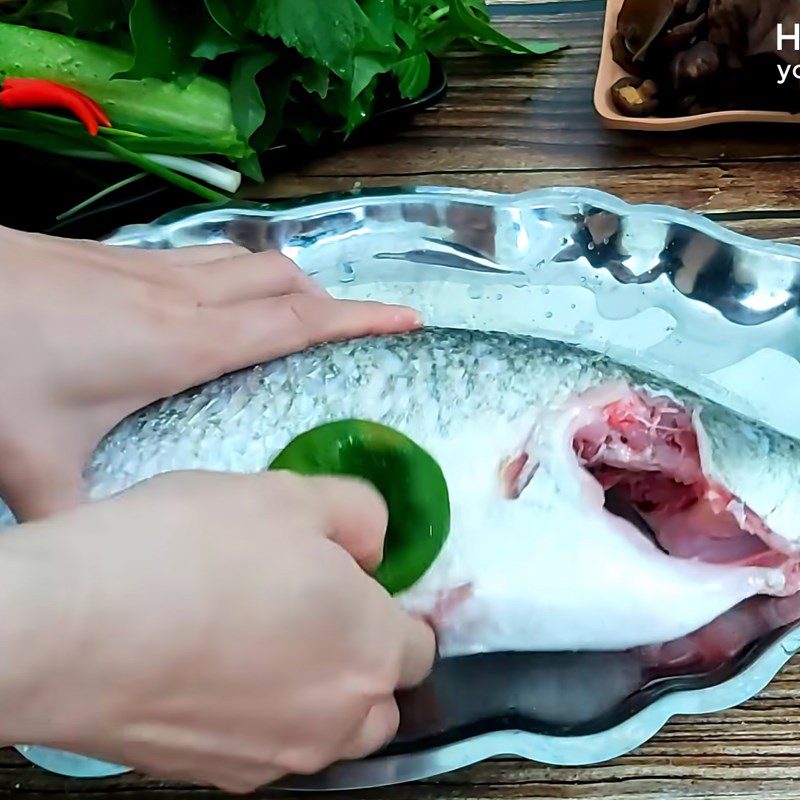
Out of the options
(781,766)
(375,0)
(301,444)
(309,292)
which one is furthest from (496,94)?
(781,766)

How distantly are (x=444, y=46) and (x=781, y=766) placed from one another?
787 mm

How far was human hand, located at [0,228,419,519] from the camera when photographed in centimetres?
54

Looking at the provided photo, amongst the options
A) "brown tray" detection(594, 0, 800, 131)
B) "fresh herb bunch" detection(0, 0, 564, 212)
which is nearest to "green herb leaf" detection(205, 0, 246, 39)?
"fresh herb bunch" detection(0, 0, 564, 212)

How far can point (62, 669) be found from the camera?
0.33 m

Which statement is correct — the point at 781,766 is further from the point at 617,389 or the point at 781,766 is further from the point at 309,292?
the point at 309,292

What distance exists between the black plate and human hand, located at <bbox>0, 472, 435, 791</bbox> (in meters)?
0.56

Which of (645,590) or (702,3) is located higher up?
(702,3)

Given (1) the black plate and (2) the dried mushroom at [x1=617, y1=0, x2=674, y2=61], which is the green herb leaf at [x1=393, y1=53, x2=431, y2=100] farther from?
(2) the dried mushroom at [x1=617, y1=0, x2=674, y2=61]

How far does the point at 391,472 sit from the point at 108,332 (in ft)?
0.61

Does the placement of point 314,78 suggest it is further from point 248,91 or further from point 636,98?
point 636,98

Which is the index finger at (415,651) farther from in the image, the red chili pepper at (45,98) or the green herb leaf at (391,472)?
the red chili pepper at (45,98)

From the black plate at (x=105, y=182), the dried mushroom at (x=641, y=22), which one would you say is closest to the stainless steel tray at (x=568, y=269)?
the black plate at (x=105, y=182)

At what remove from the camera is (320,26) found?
2.67 ft

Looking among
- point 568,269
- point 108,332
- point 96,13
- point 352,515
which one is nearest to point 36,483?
point 108,332
